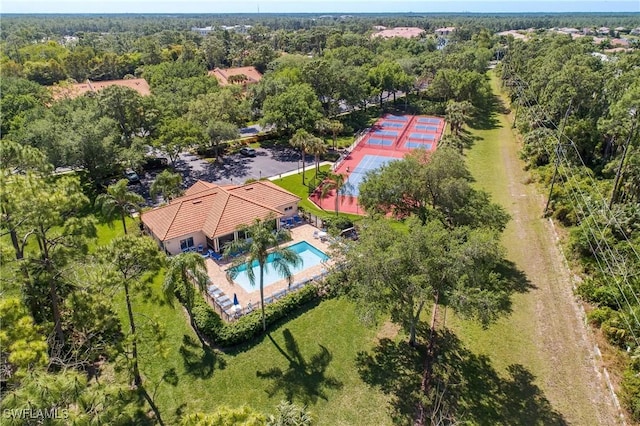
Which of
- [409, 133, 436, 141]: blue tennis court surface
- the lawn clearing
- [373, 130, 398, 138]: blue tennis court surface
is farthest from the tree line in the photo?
[373, 130, 398, 138]: blue tennis court surface

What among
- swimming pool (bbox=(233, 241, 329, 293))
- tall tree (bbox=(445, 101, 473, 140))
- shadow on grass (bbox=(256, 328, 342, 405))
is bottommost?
shadow on grass (bbox=(256, 328, 342, 405))

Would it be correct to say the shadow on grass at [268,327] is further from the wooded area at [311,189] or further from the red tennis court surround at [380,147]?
the red tennis court surround at [380,147]

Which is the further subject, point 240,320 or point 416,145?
point 416,145

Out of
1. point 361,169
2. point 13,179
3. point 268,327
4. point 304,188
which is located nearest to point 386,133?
point 361,169

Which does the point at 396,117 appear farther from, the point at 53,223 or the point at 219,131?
the point at 53,223

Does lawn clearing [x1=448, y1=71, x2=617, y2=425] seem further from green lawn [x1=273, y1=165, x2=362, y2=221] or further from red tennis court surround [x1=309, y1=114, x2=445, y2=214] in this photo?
red tennis court surround [x1=309, y1=114, x2=445, y2=214]

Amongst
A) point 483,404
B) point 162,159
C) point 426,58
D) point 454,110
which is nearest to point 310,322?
point 483,404

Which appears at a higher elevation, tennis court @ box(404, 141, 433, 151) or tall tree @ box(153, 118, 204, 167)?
tall tree @ box(153, 118, 204, 167)
